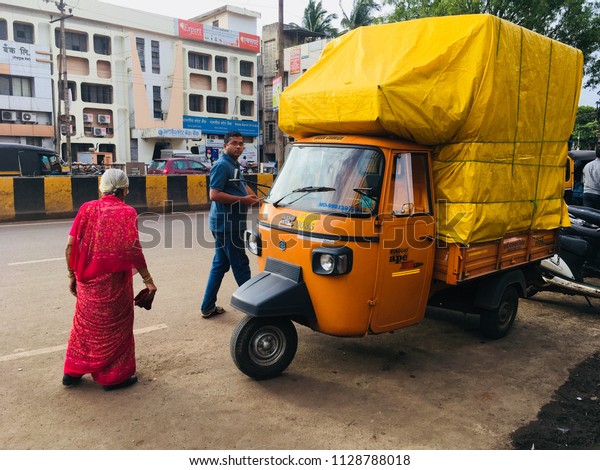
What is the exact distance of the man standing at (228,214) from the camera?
17.1 ft

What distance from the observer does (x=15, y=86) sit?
3584cm

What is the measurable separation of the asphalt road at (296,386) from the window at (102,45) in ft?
130

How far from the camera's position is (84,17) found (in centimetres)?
3894

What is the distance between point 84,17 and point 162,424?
42.7 metres

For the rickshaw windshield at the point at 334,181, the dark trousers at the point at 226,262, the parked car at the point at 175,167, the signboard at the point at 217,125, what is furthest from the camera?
the signboard at the point at 217,125

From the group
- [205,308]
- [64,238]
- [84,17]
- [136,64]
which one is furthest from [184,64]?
[205,308]

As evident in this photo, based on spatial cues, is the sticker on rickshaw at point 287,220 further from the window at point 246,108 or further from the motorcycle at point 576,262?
the window at point 246,108

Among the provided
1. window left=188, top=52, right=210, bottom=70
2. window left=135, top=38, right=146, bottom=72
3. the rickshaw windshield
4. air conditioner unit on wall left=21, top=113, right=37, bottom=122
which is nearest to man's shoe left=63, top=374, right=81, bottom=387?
the rickshaw windshield

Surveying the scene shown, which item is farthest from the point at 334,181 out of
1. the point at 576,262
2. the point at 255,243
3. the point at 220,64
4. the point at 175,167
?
the point at 220,64

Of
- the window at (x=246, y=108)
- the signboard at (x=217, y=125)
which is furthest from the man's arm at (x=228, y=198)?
the window at (x=246, y=108)

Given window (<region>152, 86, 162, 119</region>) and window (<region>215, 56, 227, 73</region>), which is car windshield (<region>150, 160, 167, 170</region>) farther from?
window (<region>215, 56, 227, 73</region>)

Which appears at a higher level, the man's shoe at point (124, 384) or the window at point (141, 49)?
the window at point (141, 49)

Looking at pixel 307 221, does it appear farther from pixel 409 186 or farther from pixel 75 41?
pixel 75 41
